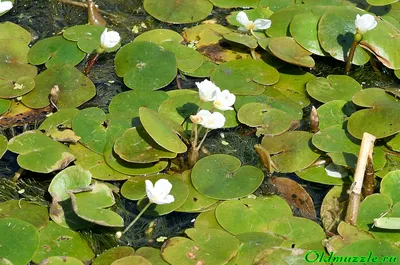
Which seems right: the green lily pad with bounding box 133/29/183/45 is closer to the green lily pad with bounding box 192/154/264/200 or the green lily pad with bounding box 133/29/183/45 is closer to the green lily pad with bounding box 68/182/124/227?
the green lily pad with bounding box 192/154/264/200

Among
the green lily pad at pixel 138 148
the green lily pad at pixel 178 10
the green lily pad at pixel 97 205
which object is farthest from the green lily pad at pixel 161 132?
the green lily pad at pixel 178 10

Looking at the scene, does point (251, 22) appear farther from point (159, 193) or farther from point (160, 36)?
point (159, 193)

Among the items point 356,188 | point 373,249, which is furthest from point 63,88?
point 373,249

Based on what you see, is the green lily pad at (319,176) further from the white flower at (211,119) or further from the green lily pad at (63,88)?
the green lily pad at (63,88)

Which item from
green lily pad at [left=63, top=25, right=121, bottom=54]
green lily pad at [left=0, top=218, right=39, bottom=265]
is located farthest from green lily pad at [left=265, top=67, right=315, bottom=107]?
green lily pad at [left=0, top=218, right=39, bottom=265]

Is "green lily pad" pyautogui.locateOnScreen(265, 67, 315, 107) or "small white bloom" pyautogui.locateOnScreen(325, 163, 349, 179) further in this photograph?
"green lily pad" pyautogui.locateOnScreen(265, 67, 315, 107)

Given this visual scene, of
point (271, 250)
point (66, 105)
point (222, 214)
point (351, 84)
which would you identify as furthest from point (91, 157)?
point (351, 84)

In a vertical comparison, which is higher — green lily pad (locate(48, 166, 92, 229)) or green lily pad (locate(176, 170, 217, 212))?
green lily pad (locate(48, 166, 92, 229))

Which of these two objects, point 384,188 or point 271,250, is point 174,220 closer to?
point 271,250
